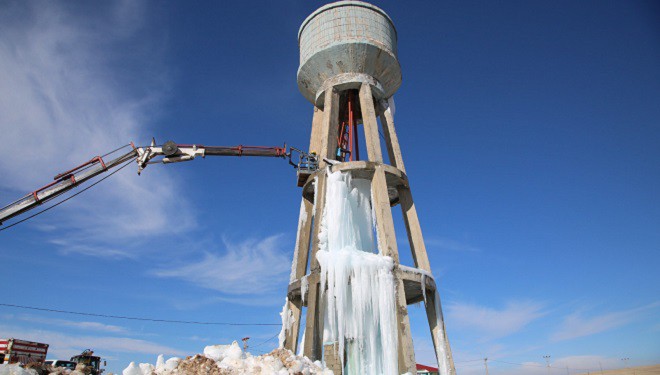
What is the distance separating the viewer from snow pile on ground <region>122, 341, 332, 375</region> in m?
5.64

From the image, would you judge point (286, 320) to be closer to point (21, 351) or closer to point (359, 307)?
point (359, 307)

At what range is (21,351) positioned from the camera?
15125mm

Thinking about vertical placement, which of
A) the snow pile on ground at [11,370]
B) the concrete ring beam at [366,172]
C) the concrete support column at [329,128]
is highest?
the concrete support column at [329,128]

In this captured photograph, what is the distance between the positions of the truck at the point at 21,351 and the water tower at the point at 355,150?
8671 mm

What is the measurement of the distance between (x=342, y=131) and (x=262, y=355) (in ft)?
42.1

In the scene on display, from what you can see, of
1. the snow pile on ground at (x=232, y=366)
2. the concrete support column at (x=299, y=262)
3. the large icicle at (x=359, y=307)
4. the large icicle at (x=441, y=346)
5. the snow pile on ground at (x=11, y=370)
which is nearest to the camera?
the snow pile on ground at (x=11, y=370)

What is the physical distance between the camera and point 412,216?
14797 millimetres

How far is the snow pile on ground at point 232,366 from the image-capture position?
5641 millimetres

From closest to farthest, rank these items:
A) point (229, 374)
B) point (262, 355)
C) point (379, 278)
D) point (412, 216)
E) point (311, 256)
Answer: point (229, 374), point (262, 355), point (379, 278), point (311, 256), point (412, 216)

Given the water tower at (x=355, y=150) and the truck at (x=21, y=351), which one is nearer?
the water tower at (x=355, y=150)

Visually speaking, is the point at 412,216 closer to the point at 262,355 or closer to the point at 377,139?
the point at 377,139

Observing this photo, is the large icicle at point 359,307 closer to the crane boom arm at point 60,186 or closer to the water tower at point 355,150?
the water tower at point 355,150

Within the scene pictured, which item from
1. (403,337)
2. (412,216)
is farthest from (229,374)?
(412,216)

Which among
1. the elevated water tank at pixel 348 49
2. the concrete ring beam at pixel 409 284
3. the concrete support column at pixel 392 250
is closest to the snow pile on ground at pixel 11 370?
the concrete ring beam at pixel 409 284
